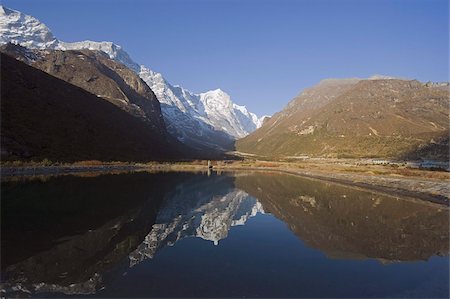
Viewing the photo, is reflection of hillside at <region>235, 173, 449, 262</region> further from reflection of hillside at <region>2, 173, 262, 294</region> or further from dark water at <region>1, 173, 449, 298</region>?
reflection of hillside at <region>2, 173, 262, 294</region>

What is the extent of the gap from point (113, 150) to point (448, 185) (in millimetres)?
121453

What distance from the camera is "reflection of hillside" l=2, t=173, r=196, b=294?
18625mm

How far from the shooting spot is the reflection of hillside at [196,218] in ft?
93.5

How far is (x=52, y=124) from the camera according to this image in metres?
131

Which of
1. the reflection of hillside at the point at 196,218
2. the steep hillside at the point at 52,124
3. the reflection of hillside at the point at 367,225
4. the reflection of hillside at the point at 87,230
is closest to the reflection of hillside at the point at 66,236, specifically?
the reflection of hillside at the point at 87,230

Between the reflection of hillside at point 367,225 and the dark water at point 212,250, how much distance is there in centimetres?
12

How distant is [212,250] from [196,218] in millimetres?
14284

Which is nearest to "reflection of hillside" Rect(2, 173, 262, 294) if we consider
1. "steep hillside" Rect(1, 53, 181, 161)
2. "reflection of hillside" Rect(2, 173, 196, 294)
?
"reflection of hillside" Rect(2, 173, 196, 294)

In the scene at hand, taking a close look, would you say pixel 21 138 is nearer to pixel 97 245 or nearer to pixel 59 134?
pixel 59 134

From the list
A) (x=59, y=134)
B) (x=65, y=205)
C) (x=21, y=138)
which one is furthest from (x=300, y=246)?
(x=59, y=134)

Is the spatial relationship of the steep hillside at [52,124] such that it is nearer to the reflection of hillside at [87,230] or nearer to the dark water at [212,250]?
the reflection of hillside at [87,230]

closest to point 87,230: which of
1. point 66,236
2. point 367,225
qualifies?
point 66,236

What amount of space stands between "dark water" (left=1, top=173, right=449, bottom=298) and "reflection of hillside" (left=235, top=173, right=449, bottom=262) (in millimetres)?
123

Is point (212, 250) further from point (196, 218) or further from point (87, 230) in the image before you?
point (196, 218)
